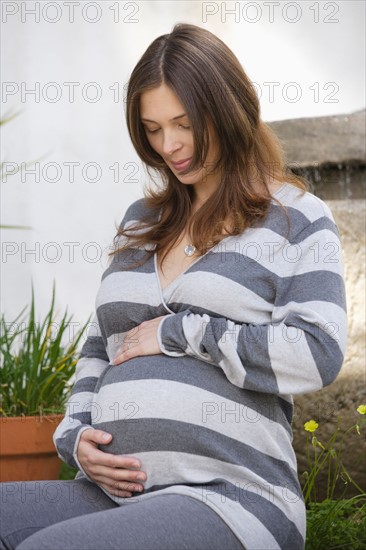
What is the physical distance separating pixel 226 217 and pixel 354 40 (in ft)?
8.76

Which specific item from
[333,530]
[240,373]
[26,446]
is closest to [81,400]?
[240,373]

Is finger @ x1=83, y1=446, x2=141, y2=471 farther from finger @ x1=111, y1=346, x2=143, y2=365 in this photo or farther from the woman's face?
the woman's face

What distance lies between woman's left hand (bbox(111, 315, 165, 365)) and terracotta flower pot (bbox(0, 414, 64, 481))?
101 centimetres

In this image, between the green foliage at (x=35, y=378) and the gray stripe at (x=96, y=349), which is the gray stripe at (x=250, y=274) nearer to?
the gray stripe at (x=96, y=349)

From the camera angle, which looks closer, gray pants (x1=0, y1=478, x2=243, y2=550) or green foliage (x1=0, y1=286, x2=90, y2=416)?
gray pants (x1=0, y1=478, x2=243, y2=550)

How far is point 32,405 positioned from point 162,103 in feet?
4.53

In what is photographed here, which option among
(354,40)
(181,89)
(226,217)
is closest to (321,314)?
(226,217)

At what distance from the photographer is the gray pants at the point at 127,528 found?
1525mm

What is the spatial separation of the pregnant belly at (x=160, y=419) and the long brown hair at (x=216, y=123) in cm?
29

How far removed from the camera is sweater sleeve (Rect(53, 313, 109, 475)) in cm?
195

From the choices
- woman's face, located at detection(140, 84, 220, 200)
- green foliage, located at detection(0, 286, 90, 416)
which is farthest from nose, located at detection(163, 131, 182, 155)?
green foliage, located at detection(0, 286, 90, 416)

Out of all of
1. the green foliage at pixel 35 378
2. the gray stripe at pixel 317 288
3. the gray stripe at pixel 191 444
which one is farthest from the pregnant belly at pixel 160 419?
the green foliage at pixel 35 378

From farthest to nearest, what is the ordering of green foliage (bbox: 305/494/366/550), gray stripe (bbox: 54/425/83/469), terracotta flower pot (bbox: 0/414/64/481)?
terracotta flower pot (bbox: 0/414/64/481)
green foliage (bbox: 305/494/366/550)
gray stripe (bbox: 54/425/83/469)

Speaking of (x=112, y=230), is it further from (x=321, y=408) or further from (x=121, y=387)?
(x=121, y=387)
